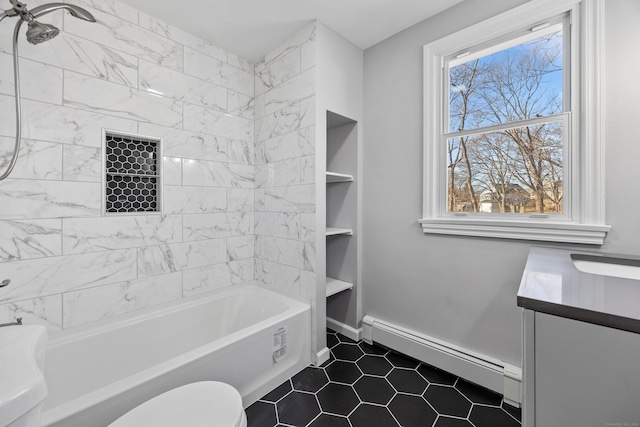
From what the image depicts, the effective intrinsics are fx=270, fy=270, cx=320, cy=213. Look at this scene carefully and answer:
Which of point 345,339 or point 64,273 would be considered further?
point 345,339

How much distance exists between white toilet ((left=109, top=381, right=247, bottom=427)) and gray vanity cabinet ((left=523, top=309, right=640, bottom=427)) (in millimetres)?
941

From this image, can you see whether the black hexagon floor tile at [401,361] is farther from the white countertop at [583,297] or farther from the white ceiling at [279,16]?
the white ceiling at [279,16]

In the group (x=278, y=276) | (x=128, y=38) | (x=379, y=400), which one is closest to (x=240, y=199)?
(x=278, y=276)

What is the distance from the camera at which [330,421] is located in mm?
1453

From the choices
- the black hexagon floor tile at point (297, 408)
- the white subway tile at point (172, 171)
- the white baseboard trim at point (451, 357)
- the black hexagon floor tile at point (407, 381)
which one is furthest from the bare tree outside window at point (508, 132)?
the white subway tile at point (172, 171)

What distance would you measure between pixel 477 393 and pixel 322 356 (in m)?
1.01

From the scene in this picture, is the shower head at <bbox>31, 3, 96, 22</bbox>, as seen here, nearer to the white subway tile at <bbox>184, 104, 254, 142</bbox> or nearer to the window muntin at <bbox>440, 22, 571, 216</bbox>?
the white subway tile at <bbox>184, 104, 254, 142</bbox>

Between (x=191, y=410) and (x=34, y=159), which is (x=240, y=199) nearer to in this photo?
(x=34, y=159)

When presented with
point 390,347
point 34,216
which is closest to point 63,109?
point 34,216

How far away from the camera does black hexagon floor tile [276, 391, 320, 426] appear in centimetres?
147

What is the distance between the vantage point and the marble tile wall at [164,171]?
147 centimetres

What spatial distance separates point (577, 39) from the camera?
1423 mm

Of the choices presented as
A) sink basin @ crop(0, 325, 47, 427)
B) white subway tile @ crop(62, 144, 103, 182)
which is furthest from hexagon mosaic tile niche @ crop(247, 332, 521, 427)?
white subway tile @ crop(62, 144, 103, 182)

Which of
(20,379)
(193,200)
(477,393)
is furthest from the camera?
(193,200)
